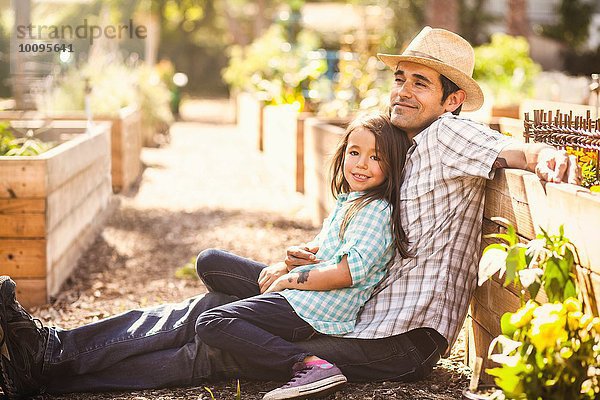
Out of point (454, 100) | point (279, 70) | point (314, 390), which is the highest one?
point (279, 70)

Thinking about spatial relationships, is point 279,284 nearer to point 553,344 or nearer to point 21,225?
point 553,344

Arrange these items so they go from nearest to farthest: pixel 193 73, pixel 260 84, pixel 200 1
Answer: pixel 260 84, pixel 200 1, pixel 193 73

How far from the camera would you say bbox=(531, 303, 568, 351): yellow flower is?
251 cm

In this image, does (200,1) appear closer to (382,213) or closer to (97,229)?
(97,229)

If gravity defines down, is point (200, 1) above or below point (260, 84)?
above

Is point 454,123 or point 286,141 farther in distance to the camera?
point 286,141

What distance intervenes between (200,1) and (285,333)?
30.3m

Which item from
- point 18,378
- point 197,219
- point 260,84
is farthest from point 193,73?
point 18,378

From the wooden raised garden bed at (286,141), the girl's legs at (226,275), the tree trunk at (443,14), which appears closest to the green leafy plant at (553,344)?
the girl's legs at (226,275)

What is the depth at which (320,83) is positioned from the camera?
1270 cm

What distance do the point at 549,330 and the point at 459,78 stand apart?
57.4 inches

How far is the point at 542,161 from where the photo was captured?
10.2 feet

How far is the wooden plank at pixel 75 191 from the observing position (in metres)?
5.47

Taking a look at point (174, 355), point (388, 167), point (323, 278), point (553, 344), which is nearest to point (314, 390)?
point (323, 278)
